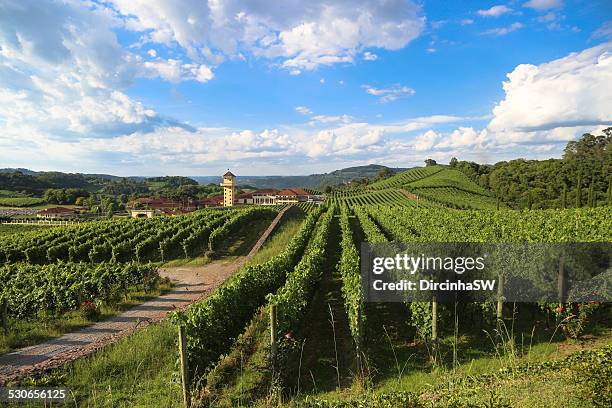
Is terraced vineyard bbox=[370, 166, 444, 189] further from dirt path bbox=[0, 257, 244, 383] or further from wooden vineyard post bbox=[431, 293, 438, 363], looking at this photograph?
wooden vineyard post bbox=[431, 293, 438, 363]

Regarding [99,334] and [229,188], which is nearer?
[99,334]

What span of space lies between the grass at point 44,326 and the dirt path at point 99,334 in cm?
37

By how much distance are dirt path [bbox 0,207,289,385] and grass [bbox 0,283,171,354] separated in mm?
372

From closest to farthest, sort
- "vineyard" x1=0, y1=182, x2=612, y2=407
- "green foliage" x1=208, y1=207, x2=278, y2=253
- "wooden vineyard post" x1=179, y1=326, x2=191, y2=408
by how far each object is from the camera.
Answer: "wooden vineyard post" x1=179, y1=326, x2=191, y2=408
"vineyard" x1=0, y1=182, x2=612, y2=407
"green foliage" x1=208, y1=207, x2=278, y2=253

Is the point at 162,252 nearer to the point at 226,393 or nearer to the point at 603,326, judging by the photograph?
the point at 226,393

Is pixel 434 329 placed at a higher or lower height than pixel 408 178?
lower

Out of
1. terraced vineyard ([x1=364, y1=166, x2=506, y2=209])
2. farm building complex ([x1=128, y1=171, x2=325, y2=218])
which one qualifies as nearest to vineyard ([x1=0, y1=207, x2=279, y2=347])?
terraced vineyard ([x1=364, y1=166, x2=506, y2=209])

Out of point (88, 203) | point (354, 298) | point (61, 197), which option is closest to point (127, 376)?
point (354, 298)

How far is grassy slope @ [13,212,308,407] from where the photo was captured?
6934mm

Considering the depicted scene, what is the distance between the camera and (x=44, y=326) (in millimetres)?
13023

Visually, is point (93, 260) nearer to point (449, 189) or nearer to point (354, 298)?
point (354, 298)

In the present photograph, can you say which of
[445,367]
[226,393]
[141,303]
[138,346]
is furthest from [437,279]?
[141,303]

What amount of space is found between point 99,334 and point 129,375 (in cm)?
514

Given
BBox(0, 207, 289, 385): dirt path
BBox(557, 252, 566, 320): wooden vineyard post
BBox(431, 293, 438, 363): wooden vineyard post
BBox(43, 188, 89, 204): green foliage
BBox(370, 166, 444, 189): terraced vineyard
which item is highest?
BBox(370, 166, 444, 189): terraced vineyard
